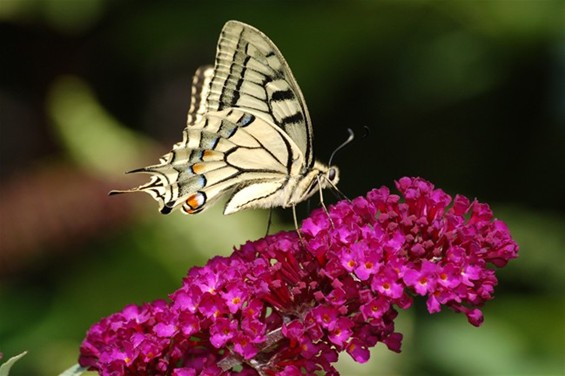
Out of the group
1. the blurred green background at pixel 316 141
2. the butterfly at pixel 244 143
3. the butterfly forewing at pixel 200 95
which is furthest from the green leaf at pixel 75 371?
the blurred green background at pixel 316 141

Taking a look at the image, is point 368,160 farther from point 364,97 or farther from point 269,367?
point 269,367

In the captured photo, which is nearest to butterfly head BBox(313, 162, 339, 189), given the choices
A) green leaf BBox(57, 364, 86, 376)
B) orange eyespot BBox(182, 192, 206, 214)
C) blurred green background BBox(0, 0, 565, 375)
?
orange eyespot BBox(182, 192, 206, 214)

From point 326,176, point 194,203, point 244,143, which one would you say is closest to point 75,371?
point 194,203

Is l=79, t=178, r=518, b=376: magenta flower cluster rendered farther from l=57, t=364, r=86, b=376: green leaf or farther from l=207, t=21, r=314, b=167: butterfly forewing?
l=207, t=21, r=314, b=167: butterfly forewing

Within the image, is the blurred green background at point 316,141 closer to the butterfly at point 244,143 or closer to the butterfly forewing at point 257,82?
the butterfly at point 244,143

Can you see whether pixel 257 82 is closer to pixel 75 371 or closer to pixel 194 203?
pixel 194 203

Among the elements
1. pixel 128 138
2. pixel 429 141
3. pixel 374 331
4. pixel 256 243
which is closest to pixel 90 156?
pixel 128 138
